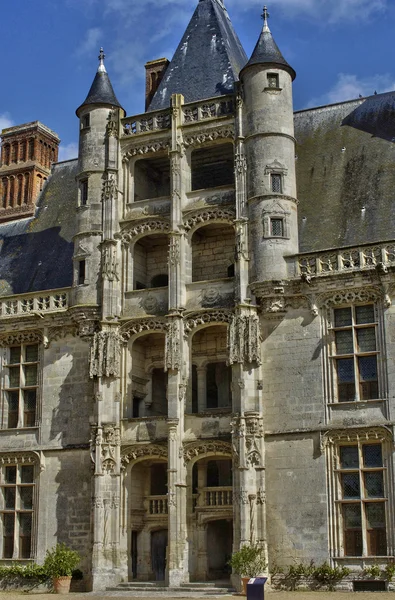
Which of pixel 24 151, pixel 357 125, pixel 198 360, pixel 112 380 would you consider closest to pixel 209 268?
pixel 198 360

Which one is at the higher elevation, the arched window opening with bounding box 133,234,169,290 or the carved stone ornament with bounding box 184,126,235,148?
the carved stone ornament with bounding box 184,126,235,148

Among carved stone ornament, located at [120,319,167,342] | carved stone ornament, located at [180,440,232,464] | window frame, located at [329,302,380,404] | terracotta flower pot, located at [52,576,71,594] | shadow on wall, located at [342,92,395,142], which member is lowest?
terracotta flower pot, located at [52,576,71,594]

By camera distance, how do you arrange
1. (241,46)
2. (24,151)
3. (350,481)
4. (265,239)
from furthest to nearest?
(24,151) → (241,46) → (265,239) → (350,481)

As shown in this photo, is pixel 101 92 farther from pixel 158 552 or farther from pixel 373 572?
pixel 373 572

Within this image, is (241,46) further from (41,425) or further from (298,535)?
(298,535)

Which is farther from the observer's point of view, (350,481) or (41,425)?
(41,425)

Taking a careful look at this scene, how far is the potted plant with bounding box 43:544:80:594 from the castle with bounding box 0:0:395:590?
0.67m

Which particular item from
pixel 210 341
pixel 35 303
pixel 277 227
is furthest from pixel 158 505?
pixel 277 227

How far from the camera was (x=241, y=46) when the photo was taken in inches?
1254

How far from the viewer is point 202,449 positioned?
78.6 ft

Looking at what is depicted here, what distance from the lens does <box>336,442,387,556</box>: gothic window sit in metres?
21.9

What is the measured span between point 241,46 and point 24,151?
30.1 ft

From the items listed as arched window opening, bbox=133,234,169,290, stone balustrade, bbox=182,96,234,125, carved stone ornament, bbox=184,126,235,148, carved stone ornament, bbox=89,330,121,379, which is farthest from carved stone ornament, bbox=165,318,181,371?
stone balustrade, bbox=182,96,234,125

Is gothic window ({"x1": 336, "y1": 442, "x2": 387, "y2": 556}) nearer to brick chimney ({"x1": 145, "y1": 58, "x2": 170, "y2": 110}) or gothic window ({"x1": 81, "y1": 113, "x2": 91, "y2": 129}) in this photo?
gothic window ({"x1": 81, "y1": 113, "x2": 91, "y2": 129})
